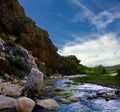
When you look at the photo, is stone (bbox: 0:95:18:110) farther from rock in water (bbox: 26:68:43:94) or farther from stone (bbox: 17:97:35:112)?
rock in water (bbox: 26:68:43:94)

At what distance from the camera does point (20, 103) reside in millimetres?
27953

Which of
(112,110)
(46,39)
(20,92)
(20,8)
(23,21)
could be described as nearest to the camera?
(112,110)

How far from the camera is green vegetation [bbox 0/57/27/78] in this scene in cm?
8024

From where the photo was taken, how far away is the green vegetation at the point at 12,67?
80238 mm

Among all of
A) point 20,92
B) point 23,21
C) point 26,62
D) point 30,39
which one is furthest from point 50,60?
point 20,92

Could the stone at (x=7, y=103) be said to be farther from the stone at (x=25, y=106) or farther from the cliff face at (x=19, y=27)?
the cliff face at (x=19, y=27)

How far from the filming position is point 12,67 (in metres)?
86.3

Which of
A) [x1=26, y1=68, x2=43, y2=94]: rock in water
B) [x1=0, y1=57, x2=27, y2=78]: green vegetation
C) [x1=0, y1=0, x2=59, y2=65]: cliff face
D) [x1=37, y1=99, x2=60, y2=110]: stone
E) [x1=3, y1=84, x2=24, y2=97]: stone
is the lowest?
[x1=37, y1=99, x2=60, y2=110]: stone

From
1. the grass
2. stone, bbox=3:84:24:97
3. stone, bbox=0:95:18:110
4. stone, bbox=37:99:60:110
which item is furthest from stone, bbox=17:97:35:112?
the grass

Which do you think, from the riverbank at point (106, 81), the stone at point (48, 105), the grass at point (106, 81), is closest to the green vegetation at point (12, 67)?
the riverbank at point (106, 81)

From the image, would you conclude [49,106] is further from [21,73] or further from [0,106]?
[21,73]

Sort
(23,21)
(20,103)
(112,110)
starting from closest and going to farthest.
Result: 1. (20,103)
2. (112,110)
3. (23,21)

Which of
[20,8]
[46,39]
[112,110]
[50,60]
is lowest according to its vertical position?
[112,110]

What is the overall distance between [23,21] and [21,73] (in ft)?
265
